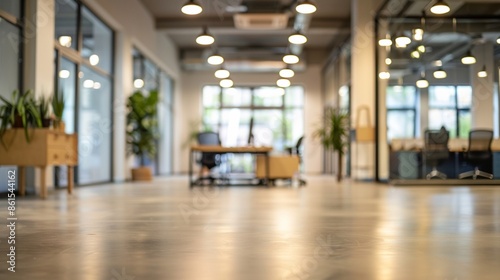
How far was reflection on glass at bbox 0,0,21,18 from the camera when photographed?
22.1 feet

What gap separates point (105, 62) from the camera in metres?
11.2

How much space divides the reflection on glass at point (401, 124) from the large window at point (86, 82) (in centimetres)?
568

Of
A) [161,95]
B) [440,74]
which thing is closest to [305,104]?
[161,95]

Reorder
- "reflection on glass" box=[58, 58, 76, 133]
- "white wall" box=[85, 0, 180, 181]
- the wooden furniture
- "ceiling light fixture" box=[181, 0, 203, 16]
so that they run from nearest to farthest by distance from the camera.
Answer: the wooden furniture → "ceiling light fixture" box=[181, 0, 203, 16] → "reflection on glass" box=[58, 58, 76, 133] → "white wall" box=[85, 0, 180, 181]

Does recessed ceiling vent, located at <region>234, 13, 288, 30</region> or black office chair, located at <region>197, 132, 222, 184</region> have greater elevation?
recessed ceiling vent, located at <region>234, 13, 288, 30</region>

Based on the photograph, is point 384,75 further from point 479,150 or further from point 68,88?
point 68,88

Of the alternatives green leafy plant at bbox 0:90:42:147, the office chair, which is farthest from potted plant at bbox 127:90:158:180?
the office chair

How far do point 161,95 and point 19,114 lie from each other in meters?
10.1

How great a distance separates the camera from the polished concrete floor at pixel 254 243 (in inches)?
85.0

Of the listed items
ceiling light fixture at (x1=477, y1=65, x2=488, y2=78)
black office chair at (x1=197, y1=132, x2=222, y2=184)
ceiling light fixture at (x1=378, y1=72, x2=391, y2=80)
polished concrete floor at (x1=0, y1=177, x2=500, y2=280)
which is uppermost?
ceiling light fixture at (x1=378, y1=72, x2=391, y2=80)

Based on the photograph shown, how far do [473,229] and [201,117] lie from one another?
1586 centimetres

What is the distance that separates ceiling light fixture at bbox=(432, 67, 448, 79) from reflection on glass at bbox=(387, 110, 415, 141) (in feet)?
2.64

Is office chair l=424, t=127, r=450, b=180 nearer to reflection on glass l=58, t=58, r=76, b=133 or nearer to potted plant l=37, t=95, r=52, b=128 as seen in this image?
reflection on glass l=58, t=58, r=76, b=133

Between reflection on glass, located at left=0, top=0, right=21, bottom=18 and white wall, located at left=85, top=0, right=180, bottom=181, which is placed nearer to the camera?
reflection on glass, located at left=0, top=0, right=21, bottom=18
